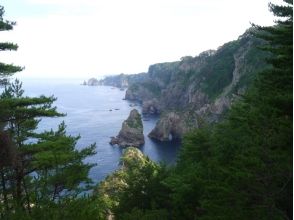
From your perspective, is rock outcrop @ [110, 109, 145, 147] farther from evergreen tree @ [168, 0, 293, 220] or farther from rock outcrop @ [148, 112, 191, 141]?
evergreen tree @ [168, 0, 293, 220]

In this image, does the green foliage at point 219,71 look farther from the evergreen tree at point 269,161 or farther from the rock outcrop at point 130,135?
the evergreen tree at point 269,161

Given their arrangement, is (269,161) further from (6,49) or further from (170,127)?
(170,127)

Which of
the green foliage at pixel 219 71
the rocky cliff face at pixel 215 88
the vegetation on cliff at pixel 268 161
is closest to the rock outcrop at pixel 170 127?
the rocky cliff face at pixel 215 88

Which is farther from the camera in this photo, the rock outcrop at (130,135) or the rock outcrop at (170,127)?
the rock outcrop at (170,127)

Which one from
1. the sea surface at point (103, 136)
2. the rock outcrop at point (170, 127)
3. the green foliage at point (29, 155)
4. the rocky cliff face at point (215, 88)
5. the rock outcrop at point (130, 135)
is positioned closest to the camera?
the green foliage at point (29, 155)

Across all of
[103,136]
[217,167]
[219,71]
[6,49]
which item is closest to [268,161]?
[217,167]

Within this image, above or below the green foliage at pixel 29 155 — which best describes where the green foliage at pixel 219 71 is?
above

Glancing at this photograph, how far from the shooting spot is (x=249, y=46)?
16425cm

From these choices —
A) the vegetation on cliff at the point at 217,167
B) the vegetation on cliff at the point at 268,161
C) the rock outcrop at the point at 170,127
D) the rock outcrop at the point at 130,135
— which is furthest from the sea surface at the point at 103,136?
the vegetation on cliff at the point at 268,161

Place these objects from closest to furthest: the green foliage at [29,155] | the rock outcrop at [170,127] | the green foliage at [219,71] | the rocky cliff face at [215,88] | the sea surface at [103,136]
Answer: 1. the green foliage at [29,155]
2. the sea surface at [103,136]
3. the rock outcrop at [170,127]
4. the rocky cliff face at [215,88]
5. the green foliage at [219,71]

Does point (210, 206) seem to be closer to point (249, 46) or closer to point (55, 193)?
point (55, 193)

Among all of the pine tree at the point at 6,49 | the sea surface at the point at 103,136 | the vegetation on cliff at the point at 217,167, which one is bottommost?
the sea surface at the point at 103,136

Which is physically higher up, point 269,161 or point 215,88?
point 269,161

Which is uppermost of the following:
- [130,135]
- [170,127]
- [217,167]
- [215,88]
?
[215,88]
